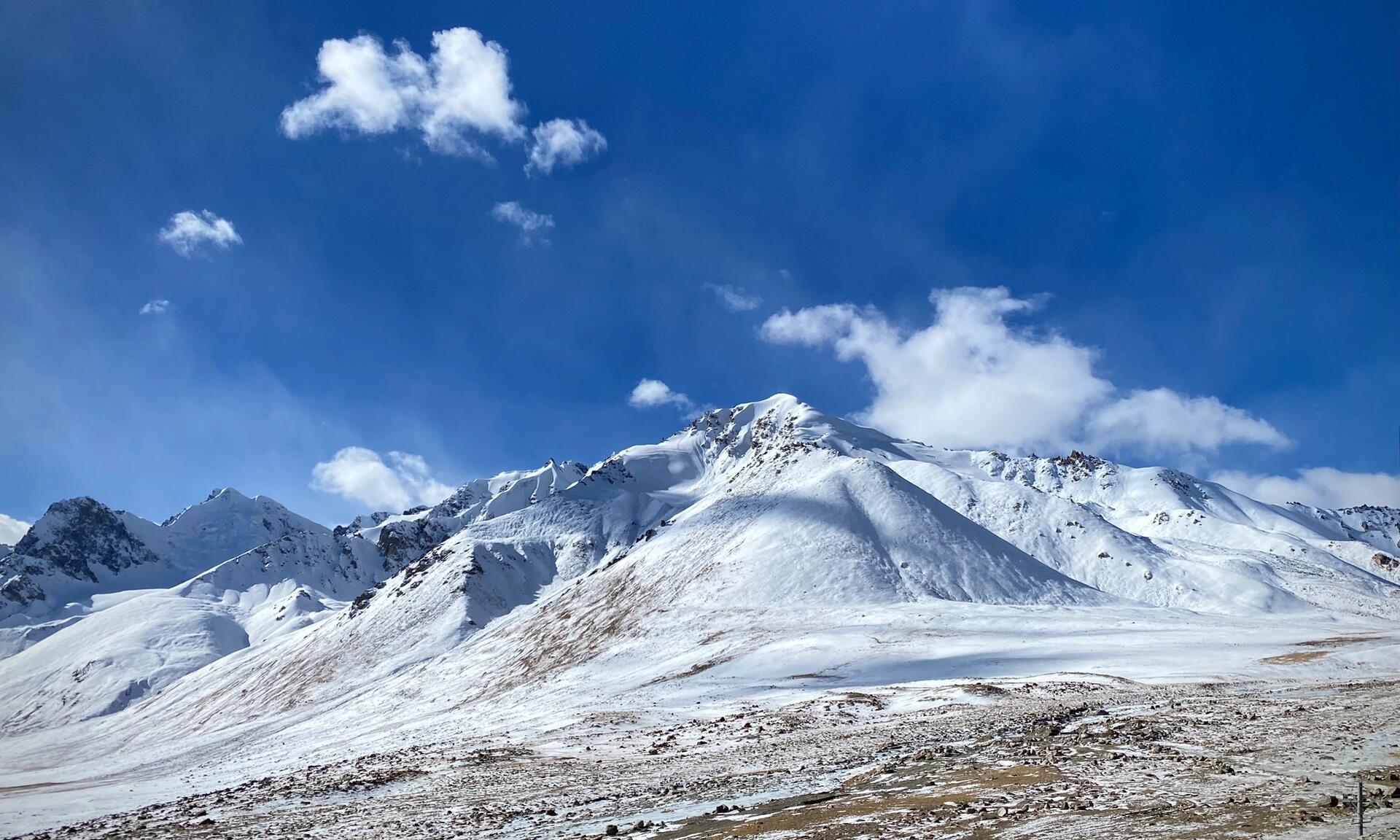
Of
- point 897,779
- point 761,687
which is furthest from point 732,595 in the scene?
point 897,779

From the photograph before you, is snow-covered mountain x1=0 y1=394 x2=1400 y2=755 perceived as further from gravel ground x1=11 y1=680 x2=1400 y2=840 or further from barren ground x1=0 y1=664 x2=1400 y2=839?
gravel ground x1=11 y1=680 x2=1400 y2=840

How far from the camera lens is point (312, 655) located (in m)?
148

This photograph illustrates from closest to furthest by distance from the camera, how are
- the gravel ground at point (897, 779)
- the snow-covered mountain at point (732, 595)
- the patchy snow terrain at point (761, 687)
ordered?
the gravel ground at point (897, 779) < the patchy snow terrain at point (761, 687) < the snow-covered mountain at point (732, 595)

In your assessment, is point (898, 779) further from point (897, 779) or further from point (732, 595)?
point (732, 595)

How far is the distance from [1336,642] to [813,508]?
77986 mm

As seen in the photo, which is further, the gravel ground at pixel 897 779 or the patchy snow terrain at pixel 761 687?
the patchy snow terrain at pixel 761 687

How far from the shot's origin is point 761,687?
54875 millimetres

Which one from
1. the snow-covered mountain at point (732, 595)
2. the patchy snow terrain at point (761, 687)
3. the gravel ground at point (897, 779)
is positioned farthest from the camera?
the snow-covered mountain at point (732, 595)

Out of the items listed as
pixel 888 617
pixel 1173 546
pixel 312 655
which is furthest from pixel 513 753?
pixel 1173 546

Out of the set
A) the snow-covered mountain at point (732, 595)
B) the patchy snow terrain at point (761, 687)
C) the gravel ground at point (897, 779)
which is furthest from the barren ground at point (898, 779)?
the snow-covered mountain at point (732, 595)

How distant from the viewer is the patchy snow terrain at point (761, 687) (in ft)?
64.6

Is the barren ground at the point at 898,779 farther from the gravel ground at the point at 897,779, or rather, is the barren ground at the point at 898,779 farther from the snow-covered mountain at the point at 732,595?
the snow-covered mountain at the point at 732,595

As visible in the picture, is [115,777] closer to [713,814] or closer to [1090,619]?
[713,814]

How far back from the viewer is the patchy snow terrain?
19.7m
